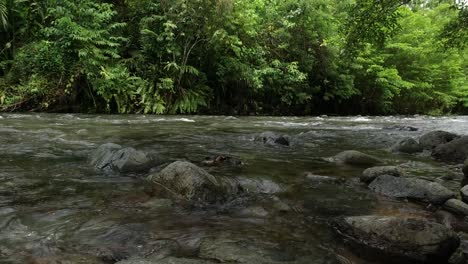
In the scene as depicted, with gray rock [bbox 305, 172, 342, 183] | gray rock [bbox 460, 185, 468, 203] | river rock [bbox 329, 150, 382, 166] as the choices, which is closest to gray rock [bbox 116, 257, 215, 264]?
gray rock [bbox 305, 172, 342, 183]

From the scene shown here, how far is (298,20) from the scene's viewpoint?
63.3 ft

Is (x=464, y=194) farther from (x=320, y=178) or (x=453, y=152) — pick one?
(x=453, y=152)

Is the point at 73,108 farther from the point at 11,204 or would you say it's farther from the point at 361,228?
the point at 361,228

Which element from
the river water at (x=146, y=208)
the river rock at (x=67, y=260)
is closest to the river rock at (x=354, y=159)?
the river water at (x=146, y=208)

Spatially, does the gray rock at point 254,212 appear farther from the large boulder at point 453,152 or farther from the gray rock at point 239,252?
the large boulder at point 453,152

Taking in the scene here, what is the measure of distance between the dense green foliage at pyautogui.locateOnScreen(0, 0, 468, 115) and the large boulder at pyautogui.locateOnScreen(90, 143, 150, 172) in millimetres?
4903

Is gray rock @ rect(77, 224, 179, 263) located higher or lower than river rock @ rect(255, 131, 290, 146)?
lower

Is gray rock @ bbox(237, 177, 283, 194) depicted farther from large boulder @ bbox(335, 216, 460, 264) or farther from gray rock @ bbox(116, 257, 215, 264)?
gray rock @ bbox(116, 257, 215, 264)

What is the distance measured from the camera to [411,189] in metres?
3.84

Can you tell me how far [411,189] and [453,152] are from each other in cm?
281

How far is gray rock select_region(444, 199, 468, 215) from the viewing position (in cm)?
334

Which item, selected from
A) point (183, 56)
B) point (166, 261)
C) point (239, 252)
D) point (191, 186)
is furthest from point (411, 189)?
point (183, 56)

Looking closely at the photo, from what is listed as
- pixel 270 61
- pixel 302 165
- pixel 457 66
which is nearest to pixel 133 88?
pixel 270 61

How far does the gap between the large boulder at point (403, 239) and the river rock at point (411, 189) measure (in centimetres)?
107
